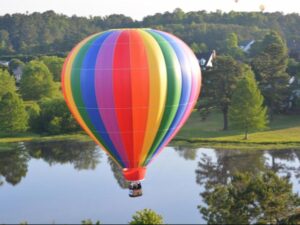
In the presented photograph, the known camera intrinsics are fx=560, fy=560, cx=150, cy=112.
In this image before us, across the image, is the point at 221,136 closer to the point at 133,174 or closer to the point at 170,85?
the point at 133,174

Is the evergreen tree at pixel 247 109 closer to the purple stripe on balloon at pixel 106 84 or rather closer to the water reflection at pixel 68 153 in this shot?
the water reflection at pixel 68 153

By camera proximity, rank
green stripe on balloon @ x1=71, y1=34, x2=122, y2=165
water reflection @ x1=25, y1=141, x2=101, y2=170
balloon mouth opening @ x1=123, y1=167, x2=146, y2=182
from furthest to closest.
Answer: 1. water reflection @ x1=25, y1=141, x2=101, y2=170
2. balloon mouth opening @ x1=123, y1=167, x2=146, y2=182
3. green stripe on balloon @ x1=71, y1=34, x2=122, y2=165

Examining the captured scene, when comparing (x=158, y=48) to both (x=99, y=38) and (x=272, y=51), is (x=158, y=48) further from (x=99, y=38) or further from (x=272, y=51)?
(x=272, y=51)

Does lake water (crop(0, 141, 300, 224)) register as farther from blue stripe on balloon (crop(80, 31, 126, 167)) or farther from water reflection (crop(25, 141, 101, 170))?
blue stripe on balloon (crop(80, 31, 126, 167))

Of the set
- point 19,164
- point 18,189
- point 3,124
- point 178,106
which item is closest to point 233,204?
point 178,106

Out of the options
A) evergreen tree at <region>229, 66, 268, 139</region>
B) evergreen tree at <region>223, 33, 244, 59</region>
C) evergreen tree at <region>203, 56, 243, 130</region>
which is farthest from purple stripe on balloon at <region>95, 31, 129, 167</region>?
evergreen tree at <region>223, 33, 244, 59</region>

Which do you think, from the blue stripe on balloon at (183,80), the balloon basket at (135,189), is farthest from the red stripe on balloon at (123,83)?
the balloon basket at (135,189)
